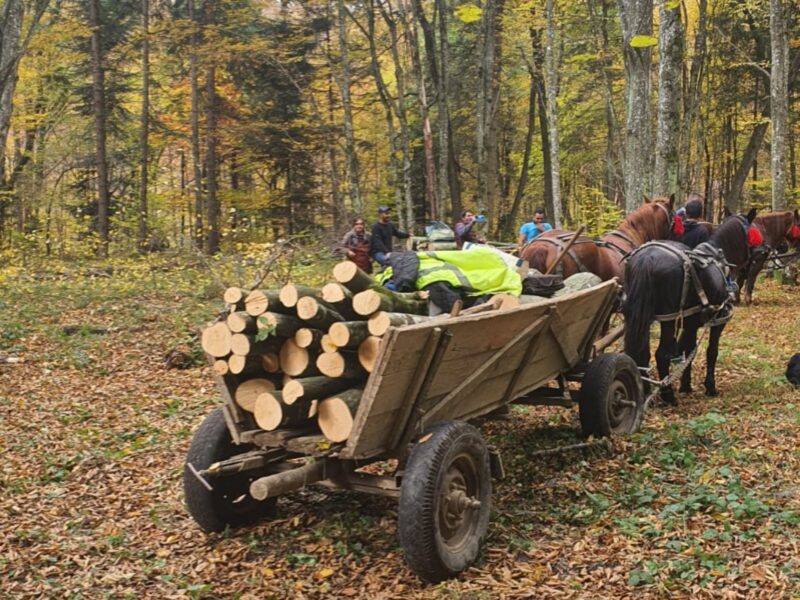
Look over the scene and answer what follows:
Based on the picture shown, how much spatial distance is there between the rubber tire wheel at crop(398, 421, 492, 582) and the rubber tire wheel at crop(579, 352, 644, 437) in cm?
200

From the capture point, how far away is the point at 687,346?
8422 mm

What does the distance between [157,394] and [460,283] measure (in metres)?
5.08

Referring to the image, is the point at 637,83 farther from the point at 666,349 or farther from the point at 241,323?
the point at 241,323

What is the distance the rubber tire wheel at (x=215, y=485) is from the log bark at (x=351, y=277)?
1.22 m

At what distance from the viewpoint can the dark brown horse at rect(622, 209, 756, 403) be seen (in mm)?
7355

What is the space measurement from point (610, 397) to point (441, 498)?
276 cm

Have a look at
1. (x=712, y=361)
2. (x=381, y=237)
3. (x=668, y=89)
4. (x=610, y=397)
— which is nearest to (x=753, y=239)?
(x=668, y=89)

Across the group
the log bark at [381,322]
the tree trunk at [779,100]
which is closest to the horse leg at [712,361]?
the log bark at [381,322]

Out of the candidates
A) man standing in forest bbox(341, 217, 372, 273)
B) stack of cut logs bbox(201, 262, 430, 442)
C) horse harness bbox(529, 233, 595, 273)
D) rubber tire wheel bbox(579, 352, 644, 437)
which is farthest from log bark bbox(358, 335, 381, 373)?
man standing in forest bbox(341, 217, 372, 273)

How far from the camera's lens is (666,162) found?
40.4ft

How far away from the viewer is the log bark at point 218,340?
4.14 m

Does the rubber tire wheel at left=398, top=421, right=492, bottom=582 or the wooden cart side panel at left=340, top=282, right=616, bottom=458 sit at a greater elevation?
the wooden cart side panel at left=340, top=282, right=616, bottom=458

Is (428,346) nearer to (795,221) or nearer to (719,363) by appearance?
(719,363)

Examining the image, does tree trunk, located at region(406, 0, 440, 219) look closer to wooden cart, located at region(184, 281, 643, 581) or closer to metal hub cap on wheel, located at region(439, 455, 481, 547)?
wooden cart, located at region(184, 281, 643, 581)
